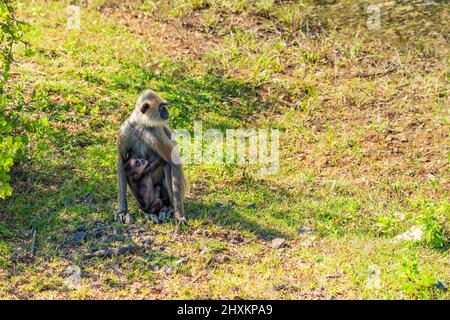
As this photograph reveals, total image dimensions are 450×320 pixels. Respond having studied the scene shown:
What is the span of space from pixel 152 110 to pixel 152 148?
0.37 meters

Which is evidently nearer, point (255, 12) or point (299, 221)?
point (299, 221)

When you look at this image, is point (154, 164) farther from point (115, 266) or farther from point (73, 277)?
point (73, 277)

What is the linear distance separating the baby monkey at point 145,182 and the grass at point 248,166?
137mm

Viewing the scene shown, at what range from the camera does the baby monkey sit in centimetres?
700

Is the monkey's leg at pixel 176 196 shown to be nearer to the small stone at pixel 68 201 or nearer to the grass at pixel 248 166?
the grass at pixel 248 166

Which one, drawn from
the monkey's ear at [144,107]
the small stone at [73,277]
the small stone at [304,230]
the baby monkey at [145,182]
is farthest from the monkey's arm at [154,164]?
the small stone at [304,230]

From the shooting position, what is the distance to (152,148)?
6.94m

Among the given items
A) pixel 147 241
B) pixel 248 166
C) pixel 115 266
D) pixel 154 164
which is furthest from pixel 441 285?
pixel 248 166

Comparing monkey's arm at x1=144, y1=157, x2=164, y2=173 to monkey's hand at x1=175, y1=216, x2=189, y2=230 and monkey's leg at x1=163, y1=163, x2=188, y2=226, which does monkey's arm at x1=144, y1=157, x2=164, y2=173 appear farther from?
monkey's hand at x1=175, y1=216, x2=189, y2=230

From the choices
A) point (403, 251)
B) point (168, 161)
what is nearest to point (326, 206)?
point (403, 251)

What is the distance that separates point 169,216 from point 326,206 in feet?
5.15

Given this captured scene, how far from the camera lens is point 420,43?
34.7 ft

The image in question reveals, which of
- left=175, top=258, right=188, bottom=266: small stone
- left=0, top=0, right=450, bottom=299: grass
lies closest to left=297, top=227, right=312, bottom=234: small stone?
left=0, top=0, right=450, bottom=299: grass

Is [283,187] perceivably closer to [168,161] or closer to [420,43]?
[168,161]
